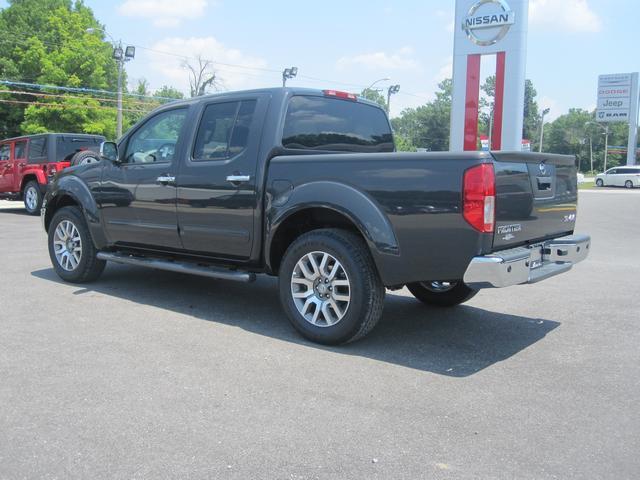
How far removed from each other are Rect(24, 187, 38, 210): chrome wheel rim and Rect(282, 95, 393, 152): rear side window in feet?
41.4

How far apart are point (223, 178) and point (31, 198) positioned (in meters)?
12.9

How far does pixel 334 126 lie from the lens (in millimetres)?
5637

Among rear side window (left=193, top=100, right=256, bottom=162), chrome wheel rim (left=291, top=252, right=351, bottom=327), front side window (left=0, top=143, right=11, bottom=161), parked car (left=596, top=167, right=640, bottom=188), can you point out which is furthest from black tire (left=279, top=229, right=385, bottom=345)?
parked car (left=596, top=167, right=640, bottom=188)

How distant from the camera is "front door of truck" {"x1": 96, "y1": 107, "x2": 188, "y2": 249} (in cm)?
575

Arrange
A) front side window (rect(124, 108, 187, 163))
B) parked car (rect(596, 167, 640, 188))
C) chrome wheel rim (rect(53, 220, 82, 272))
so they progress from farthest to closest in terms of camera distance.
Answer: parked car (rect(596, 167, 640, 188)) < chrome wheel rim (rect(53, 220, 82, 272)) < front side window (rect(124, 108, 187, 163))

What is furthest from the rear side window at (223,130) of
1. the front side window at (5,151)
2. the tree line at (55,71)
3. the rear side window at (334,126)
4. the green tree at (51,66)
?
the green tree at (51,66)

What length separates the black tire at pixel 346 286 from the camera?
4402mm

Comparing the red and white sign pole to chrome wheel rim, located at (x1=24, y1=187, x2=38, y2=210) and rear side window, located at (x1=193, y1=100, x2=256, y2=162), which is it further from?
rear side window, located at (x1=193, y1=100, x2=256, y2=162)

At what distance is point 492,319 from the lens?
557 cm

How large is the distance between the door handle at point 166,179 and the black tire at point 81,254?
1.37 metres

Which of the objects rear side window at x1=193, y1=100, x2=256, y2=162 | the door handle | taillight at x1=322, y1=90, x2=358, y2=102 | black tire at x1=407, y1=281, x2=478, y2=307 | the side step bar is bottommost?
black tire at x1=407, y1=281, x2=478, y2=307

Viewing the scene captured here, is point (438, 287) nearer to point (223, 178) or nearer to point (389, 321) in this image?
point (389, 321)

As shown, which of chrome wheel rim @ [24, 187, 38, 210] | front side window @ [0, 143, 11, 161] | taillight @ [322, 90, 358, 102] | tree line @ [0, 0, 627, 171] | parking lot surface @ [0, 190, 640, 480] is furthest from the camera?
tree line @ [0, 0, 627, 171]

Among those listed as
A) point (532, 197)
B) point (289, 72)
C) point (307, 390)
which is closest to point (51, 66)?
point (289, 72)
